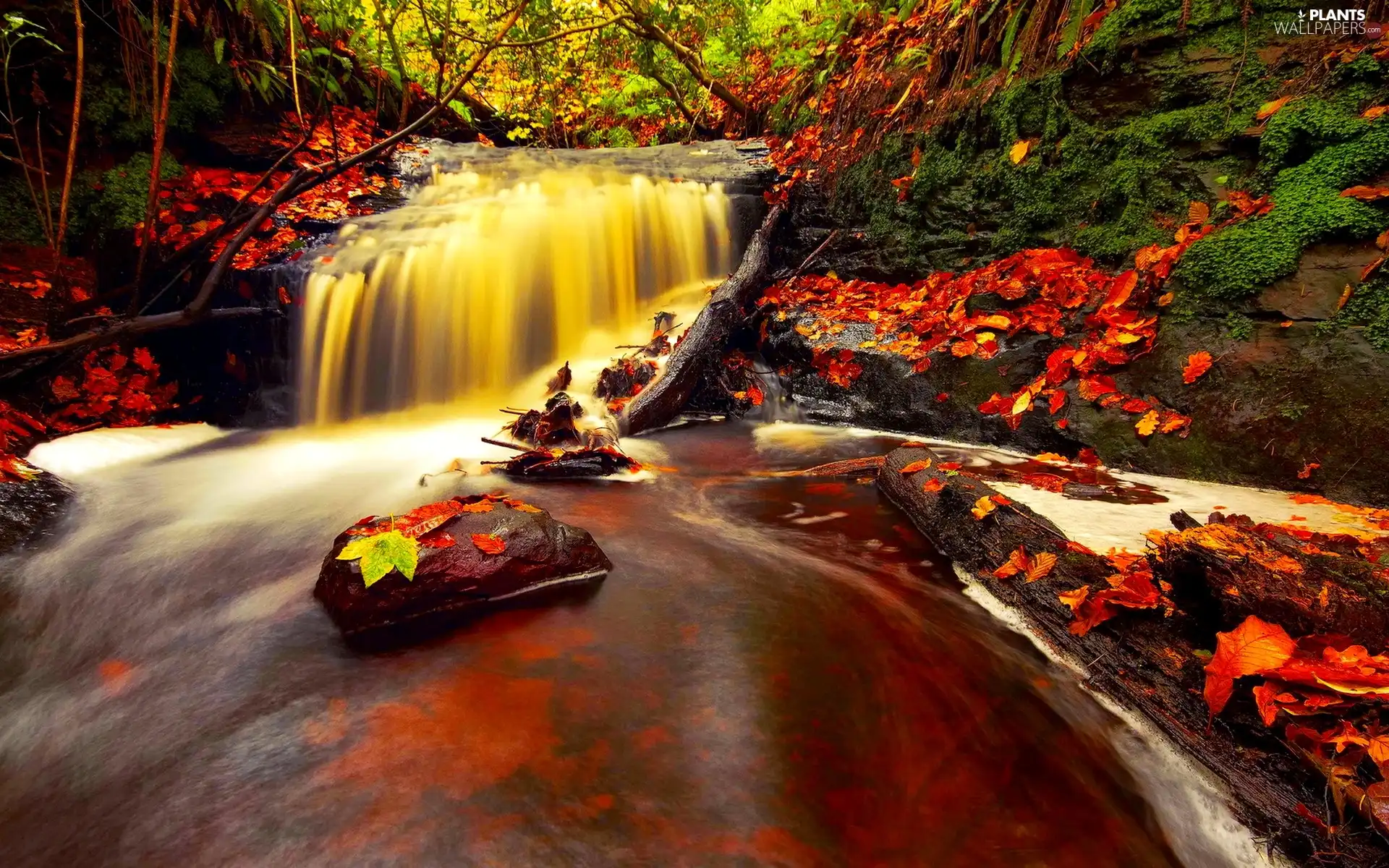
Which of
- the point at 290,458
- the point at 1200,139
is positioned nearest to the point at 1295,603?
the point at 1200,139

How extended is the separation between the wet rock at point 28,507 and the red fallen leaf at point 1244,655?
19.9 feet

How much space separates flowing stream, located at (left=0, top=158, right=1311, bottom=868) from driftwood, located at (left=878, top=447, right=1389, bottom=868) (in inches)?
5.2

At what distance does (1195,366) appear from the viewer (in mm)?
4031

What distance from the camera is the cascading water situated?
6875mm

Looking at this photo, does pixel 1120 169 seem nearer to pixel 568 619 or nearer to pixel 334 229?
pixel 568 619

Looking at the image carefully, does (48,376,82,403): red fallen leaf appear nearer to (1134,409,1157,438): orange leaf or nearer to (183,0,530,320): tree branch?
(183,0,530,320): tree branch

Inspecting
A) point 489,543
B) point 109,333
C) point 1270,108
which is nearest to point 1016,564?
point 489,543

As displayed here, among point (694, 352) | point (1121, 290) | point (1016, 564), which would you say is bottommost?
point (1016, 564)

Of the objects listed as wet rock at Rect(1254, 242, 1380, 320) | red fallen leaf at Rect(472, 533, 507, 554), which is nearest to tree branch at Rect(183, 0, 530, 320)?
red fallen leaf at Rect(472, 533, 507, 554)

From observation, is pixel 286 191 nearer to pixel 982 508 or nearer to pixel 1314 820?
pixel 982 508

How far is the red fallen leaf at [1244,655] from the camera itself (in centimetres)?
179

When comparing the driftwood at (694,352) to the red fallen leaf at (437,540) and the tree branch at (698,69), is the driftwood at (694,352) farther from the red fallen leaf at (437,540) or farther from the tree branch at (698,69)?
the tree branch at (698,69)

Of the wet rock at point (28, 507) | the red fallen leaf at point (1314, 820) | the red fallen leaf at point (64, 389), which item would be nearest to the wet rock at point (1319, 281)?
the red fallen leaf at point (1314, 820)

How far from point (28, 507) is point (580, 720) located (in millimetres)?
4360
